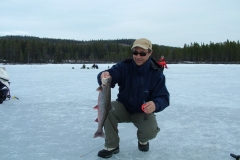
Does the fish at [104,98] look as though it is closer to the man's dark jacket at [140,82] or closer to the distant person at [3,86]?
the man's dark jacket at [140,82]

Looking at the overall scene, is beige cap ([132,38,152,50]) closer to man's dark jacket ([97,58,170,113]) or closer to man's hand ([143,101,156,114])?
man's dark jacket ([97,58,170,113])

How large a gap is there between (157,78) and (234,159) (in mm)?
1361

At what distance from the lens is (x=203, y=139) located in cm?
347

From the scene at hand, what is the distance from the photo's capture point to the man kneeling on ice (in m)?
3.00

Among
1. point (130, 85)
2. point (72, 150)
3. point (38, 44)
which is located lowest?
point (72, 150)

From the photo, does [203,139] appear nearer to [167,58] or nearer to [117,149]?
[117,149]

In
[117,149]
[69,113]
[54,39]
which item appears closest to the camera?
[117,149]

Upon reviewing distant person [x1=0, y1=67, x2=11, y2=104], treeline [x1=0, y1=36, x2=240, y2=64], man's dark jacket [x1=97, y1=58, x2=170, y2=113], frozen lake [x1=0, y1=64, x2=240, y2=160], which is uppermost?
treeline [x1=0, y1=36, x2=240, y2=64]

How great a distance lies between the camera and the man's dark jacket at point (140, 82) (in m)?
3.07

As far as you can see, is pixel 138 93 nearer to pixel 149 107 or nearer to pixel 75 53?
pixel 149 107

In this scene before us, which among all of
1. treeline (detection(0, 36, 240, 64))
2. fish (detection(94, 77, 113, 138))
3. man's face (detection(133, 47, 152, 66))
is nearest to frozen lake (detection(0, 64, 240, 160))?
fish (detection(94, 77, 113, 138))

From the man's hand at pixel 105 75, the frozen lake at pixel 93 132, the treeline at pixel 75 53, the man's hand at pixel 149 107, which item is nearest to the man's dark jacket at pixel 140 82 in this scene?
the man's hand at pixel 105 75

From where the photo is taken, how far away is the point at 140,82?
306 cm

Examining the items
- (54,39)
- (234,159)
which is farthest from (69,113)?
(54,39)
